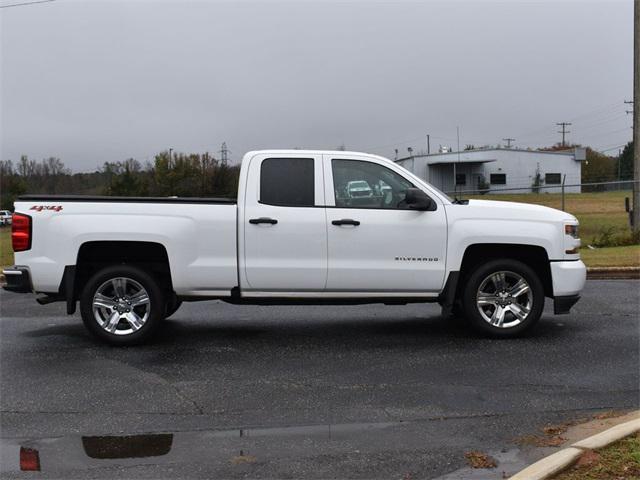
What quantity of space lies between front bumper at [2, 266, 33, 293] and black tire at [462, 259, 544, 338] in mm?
4525

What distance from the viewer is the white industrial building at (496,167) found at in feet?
184

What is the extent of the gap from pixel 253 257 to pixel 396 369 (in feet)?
6.04

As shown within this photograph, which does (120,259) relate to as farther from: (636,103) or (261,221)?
(636,103)

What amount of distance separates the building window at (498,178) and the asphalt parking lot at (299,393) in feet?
167

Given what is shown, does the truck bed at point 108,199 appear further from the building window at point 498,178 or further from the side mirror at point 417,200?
the building window at point 498,178

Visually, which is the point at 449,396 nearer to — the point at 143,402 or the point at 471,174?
the point at 143,402

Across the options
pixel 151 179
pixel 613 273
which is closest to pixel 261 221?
pixel 613 273

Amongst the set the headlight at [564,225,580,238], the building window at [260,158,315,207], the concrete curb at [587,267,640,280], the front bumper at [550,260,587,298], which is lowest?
the concrete curb at [587,267,640,280]

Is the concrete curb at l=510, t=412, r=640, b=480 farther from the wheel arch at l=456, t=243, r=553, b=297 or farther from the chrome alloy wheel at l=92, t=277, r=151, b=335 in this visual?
the chrome alloy wheel at l=92, t=277, r=151, b=335

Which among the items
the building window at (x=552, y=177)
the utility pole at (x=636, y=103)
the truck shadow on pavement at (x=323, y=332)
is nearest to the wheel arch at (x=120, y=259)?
the truck shadow on pavement at (x=323, y=332)

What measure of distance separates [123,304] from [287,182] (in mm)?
2147

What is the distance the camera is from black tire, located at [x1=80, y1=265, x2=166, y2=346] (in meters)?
6.71

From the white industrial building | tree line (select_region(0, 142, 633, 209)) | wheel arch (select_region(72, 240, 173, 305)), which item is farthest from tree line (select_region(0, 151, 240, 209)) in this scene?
wheel arch (select_region(72, 240, 173, 305))

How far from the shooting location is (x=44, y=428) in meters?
4.74
